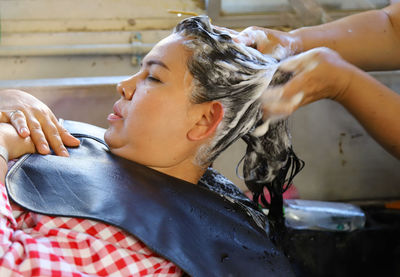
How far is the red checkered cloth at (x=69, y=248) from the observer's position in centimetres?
102

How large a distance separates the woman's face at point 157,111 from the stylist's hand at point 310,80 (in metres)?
0.29

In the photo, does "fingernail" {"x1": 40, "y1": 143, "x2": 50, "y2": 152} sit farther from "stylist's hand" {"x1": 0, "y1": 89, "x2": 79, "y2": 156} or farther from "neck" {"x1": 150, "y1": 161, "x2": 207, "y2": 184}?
"neck" {"x1": 150, "y1": 161, "x2": 207, "y2": 184}

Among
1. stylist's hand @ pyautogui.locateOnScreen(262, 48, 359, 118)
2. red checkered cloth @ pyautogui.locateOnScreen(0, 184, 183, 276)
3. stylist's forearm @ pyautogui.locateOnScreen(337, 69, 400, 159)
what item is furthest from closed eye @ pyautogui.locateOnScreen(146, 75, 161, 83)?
stylist's forearm @ pyautogui.locateOnScreen(337, 69, 400, 159)

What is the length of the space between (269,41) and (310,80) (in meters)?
0.33

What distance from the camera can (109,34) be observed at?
2760mm

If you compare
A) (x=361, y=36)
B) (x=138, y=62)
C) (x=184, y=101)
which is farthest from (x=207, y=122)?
(x=138, y=62)

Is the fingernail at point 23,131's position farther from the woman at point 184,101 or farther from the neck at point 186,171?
the neck at point 186,171

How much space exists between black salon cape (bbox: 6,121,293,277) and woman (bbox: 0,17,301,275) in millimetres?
45

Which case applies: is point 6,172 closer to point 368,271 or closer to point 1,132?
point 1,132

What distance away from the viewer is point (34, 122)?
145 centimetres

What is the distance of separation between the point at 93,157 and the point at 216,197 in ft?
1.46

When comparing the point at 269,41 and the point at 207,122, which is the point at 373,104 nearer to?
the point at 269,41

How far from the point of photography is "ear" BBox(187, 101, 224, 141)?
4.81 ft

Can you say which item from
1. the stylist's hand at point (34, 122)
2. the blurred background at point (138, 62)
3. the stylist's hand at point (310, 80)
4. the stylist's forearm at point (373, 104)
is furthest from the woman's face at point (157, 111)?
the blurred background at point (138, 62)
